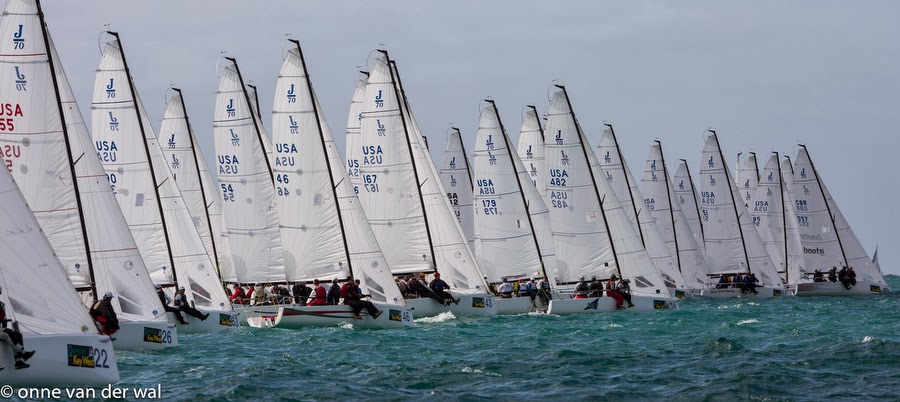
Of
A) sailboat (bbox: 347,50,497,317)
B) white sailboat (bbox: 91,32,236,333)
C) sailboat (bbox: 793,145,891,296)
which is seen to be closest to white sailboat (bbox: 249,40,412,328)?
white sailboat (bbox: 91,32,236,333)

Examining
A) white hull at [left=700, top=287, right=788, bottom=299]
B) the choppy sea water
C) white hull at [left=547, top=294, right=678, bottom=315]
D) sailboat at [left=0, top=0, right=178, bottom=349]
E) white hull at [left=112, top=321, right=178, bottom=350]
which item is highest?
sailboat at [left=0, top=0, right=178, bottom=349]

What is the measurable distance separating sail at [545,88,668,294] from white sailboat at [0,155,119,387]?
2755 cm

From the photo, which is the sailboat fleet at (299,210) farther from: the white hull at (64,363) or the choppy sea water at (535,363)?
the choppy sea water at (535,363)

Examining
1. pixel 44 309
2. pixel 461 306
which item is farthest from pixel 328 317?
pixel 44 309

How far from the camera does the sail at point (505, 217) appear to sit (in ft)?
145

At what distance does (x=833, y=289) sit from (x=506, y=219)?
956 inches

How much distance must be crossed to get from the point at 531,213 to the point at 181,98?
13.0 meters

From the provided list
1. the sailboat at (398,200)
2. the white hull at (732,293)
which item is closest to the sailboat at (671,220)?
the white hull at (732,293)

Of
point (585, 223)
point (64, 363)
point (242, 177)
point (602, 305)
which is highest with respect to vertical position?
point (242, 177)

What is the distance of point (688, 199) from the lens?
233 ft

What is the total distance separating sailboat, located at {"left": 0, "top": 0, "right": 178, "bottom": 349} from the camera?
82.5 ft

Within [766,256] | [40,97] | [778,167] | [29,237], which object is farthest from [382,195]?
[778,167]

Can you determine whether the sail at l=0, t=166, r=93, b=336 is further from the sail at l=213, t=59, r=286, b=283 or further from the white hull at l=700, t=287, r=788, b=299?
the white hull at l=700, t=287, r=788, b=299

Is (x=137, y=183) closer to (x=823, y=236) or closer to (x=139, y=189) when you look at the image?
(x=139, y=189)
